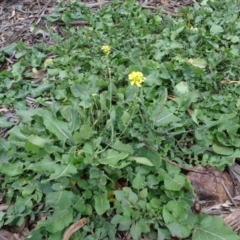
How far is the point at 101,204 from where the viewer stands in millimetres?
2229

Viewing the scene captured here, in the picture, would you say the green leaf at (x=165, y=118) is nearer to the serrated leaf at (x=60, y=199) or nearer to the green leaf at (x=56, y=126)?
the green leaf at (x=56, y=126)

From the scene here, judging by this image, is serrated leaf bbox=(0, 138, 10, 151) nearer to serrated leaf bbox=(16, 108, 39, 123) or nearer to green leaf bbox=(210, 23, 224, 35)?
serrated leaf bbox=(16, 108, 39, 123)

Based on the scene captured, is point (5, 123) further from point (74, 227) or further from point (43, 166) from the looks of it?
point (74, 227)

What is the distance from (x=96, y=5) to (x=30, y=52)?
85cm

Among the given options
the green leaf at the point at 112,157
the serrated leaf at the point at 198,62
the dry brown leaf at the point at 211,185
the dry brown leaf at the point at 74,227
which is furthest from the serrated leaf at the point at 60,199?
the serrated leaf at the point at 198,62

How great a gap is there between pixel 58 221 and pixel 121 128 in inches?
25.4

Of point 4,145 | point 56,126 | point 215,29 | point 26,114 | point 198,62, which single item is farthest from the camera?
point 215,29

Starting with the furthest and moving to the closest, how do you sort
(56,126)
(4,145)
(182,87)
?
(182,87) < (4,145) < (56,126)

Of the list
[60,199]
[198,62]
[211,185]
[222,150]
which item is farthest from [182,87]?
[60,199]

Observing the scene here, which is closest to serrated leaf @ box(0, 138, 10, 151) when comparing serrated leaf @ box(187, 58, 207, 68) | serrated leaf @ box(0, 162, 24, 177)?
serrated leaf @ box(0, 162, 24, 177)

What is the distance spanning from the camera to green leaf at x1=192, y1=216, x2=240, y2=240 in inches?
84.9

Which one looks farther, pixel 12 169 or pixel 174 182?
pixel 12 169

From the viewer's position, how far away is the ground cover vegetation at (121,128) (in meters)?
2.23

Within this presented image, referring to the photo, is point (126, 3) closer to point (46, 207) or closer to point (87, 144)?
point (87, 144)
